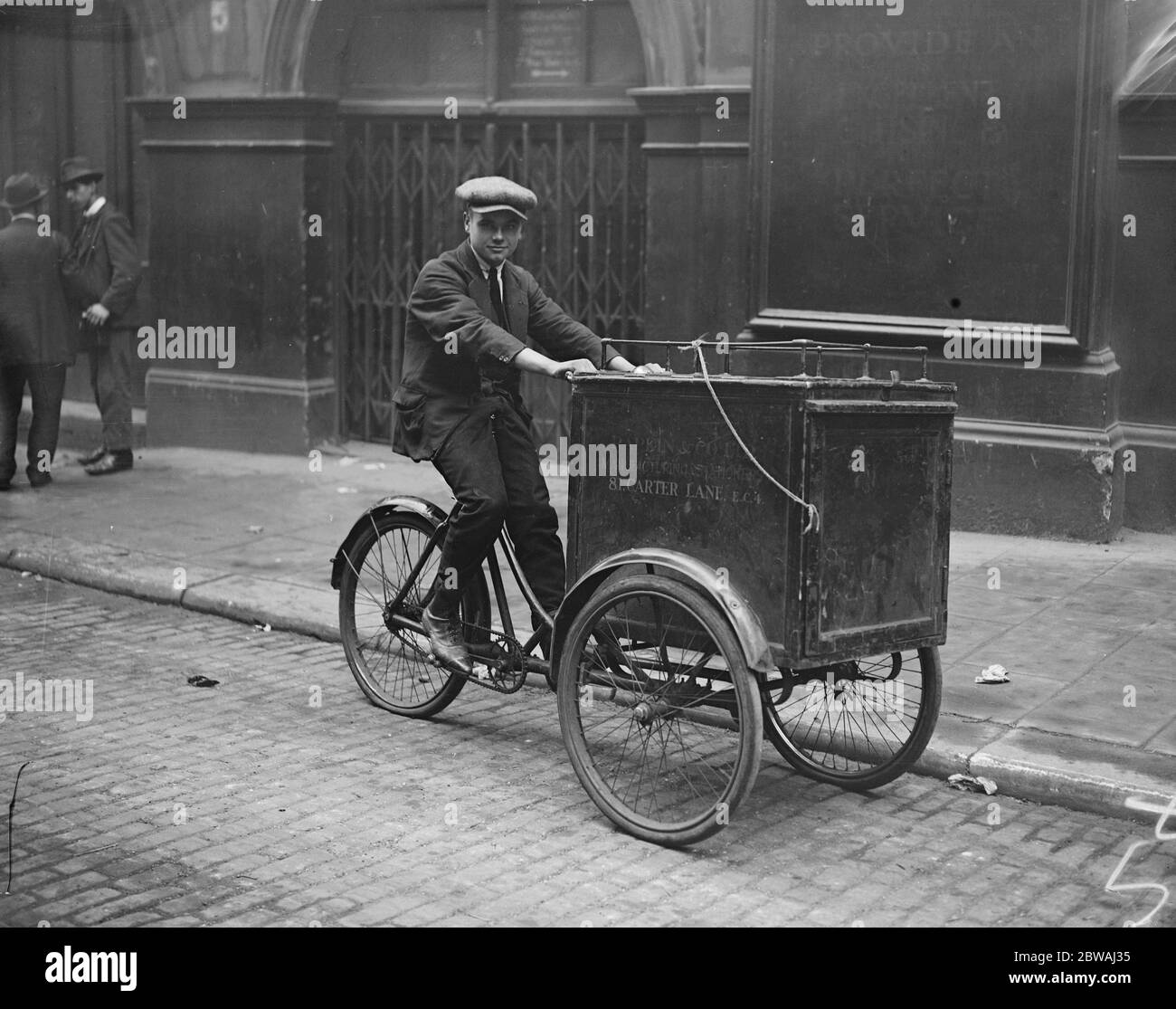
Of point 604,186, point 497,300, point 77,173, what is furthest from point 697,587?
point 77,173

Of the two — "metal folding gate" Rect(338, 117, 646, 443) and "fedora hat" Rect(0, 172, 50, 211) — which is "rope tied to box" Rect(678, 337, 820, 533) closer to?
"metal folding gate" Rect(338, 117, 646, 443)

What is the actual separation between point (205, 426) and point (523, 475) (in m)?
7.09

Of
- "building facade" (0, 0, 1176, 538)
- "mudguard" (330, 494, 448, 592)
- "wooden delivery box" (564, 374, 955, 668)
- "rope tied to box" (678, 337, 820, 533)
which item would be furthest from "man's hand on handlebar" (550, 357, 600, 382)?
"building facade" (0, 0, 1176, 538)

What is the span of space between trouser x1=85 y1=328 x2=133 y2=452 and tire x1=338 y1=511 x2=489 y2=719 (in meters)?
5.23

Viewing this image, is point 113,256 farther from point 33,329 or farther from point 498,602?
point 498,602

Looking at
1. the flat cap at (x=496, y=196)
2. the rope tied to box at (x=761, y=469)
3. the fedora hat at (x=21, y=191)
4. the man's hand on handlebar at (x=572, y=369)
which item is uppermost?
the fedora hat at (x=21, y=191)

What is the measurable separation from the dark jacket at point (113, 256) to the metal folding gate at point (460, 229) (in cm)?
161

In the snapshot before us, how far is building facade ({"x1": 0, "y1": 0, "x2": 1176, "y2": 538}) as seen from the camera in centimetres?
905

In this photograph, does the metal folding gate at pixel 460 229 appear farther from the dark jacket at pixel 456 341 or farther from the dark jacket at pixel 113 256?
the dark jacket at pixel 456 341

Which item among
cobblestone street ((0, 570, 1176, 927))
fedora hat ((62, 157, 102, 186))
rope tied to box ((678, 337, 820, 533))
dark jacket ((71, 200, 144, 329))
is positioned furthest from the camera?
fedora hat ((62, 157, 102, 186))

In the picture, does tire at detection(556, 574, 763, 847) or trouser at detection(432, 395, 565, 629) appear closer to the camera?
tire at detection(556, 574, 763, 847)

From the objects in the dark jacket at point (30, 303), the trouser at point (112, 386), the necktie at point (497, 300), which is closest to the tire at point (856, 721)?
the necktie at point (497, 300)

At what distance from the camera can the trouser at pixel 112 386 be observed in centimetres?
1149

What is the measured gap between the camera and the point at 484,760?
19.0 ft
